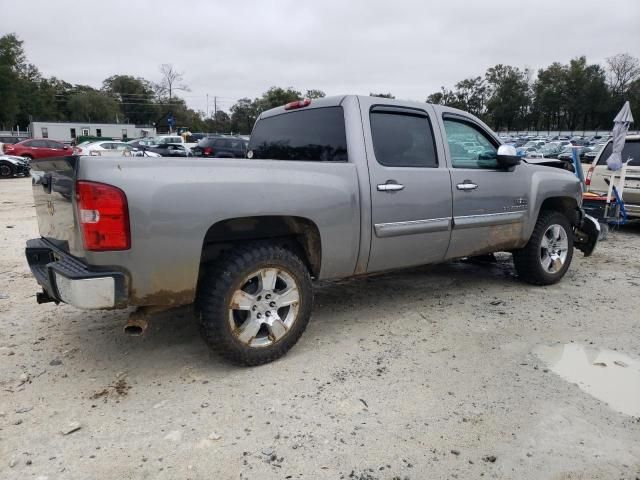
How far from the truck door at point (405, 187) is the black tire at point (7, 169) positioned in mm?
21518

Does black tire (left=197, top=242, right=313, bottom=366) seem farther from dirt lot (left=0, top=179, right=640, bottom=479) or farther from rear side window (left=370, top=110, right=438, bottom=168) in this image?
rear side window (left=370, top=110, right=438, bottom=168)

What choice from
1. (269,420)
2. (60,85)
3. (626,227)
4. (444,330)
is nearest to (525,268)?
(444,330)

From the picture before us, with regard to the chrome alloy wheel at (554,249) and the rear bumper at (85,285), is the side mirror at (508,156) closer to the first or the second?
the chrome alloy wheel at (554,249)

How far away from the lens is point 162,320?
4.20 meters

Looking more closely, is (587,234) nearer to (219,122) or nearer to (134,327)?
(134,327)

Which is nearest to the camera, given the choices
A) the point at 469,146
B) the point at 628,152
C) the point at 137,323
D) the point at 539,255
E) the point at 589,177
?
the point at 137,323

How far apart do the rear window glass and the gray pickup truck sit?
4.84 meters

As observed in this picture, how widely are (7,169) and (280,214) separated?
862 inches

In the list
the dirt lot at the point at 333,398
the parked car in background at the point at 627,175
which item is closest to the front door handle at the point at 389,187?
the dirt lot at the point at 333,398

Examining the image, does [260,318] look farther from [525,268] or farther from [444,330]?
[525,268]

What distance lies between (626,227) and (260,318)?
8.86 meters

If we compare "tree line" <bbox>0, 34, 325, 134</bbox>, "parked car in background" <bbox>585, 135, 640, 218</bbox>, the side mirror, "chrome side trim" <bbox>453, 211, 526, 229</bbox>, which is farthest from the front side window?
"tree line" <bbox>0, 34, 325, 134</bbox>

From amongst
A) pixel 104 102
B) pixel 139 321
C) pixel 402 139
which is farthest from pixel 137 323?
pixel 104 102

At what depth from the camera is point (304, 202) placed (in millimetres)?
3289
